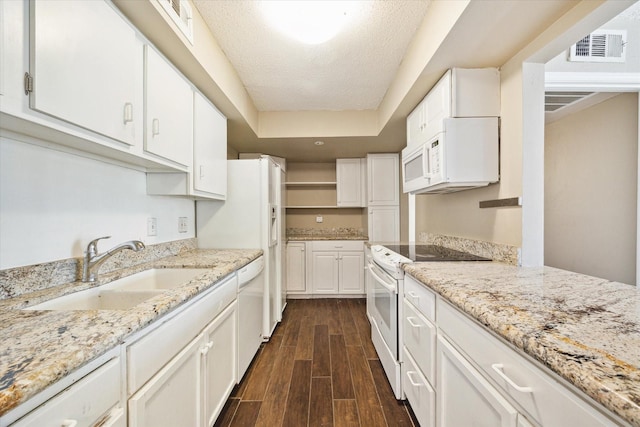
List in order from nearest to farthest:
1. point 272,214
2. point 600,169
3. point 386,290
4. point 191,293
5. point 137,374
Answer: point 137,374 → point 191,293 → point 386,290 → point 600,169 → point 272,214

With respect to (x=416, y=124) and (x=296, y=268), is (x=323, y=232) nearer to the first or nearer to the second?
(x=296, y=268)

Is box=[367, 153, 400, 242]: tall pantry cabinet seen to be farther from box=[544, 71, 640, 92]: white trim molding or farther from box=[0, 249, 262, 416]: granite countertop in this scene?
box=[0, 249, 262, 416]: granite countertop

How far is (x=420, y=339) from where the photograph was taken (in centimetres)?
132

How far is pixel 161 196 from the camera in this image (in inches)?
73.4

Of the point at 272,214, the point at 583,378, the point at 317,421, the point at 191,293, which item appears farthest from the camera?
the point at 272,214

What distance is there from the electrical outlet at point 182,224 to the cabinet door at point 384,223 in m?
2.43

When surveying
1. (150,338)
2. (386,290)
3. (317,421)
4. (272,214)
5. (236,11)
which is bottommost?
(317,421)

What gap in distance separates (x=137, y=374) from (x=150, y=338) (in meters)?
0.10

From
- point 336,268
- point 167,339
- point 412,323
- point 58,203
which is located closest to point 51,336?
point 167,339

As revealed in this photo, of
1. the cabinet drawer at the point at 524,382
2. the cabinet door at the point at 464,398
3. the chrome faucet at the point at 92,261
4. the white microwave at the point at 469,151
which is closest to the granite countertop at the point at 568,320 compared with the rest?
the cabinet drawer at the point at 524,382

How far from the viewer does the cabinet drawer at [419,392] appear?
119 centimetres

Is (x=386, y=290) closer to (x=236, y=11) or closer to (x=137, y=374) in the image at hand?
(x=137, y=374)

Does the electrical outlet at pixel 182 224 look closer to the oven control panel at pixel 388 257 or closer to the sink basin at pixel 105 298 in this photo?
the sink basin at pixel 105 298

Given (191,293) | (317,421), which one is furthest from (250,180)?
(317,421)
